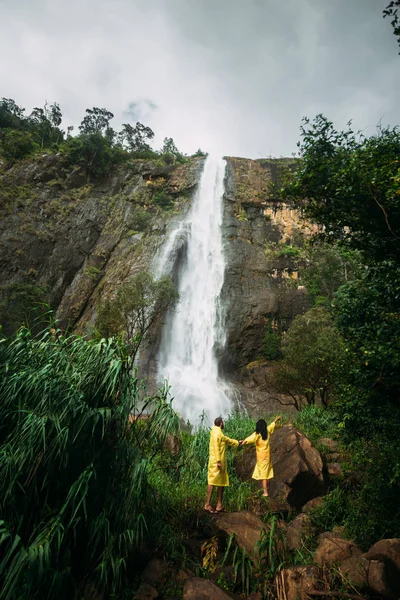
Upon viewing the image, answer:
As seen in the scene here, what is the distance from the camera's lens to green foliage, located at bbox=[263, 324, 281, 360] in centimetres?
1962

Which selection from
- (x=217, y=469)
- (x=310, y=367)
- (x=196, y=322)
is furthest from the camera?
(x=196, y=322)

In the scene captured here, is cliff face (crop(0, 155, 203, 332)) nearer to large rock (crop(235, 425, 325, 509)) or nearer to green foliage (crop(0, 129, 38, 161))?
green foliage (crop(0, 129, 38, 161))

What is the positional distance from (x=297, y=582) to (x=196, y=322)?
56.4 feet

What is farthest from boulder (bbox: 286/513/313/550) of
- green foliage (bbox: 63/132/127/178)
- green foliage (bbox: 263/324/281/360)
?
green foliage (bbox: 63/132/127/178)

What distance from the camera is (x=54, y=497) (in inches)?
144

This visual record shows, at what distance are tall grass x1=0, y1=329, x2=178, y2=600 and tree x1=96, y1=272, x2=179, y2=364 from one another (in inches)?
429

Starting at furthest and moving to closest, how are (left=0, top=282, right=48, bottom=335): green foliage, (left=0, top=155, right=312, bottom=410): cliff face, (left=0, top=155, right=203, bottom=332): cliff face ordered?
(left=0, top=155, right=203, bottom=332): cliff face, (left=0, top=155, right=312, bottom=410): cliff face, (left=0, top=282, right=48, bottom=335): green foliage

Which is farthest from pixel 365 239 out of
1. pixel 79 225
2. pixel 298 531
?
pixel 79 225

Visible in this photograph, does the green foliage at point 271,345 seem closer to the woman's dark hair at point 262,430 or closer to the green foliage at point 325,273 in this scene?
the green foliage at point 325,273

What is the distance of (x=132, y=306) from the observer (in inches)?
630

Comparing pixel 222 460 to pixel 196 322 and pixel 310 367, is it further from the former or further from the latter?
pixel 196 322

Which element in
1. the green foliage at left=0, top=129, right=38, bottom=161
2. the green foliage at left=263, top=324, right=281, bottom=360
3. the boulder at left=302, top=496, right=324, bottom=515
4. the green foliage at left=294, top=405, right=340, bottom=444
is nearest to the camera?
the boulder at left=302, top=496, right=324, bottom=515

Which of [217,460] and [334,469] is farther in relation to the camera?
[334,469]

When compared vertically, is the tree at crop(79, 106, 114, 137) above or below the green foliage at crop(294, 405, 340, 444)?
above
